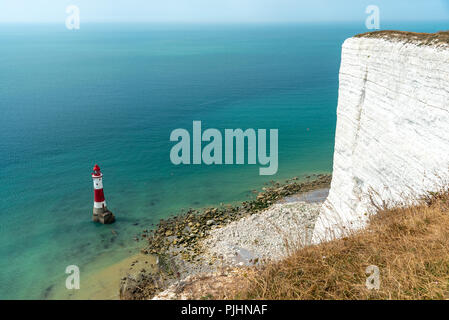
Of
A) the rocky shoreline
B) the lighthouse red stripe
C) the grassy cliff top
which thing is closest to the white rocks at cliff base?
the rocky shoreline

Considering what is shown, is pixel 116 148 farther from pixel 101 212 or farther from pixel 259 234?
pixel 259 234

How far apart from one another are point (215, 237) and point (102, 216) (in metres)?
7.14

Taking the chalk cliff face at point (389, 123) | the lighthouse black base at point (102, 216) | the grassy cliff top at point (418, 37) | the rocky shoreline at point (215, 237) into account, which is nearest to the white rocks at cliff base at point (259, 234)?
the rocky shoreline at point (215, 237)

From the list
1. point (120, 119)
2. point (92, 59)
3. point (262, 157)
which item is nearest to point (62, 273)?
point (262, 157)

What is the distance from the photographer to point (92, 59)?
92.3 metres

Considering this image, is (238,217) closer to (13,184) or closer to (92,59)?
(13,184)

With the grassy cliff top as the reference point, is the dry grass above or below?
below

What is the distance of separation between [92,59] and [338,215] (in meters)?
93.8

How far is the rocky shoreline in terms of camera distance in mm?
15062

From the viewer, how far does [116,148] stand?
32281 millimetres

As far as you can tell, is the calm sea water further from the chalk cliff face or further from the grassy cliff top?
the grassy cliff top

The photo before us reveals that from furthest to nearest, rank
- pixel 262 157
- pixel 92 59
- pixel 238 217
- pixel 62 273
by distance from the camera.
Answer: pixel 92 59
pixel 262 157
pixel 238 217
pixel 62 273

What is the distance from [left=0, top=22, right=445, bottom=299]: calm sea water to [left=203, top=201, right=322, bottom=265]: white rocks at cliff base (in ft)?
14.0

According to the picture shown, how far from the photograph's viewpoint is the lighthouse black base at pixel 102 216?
19987 mm
